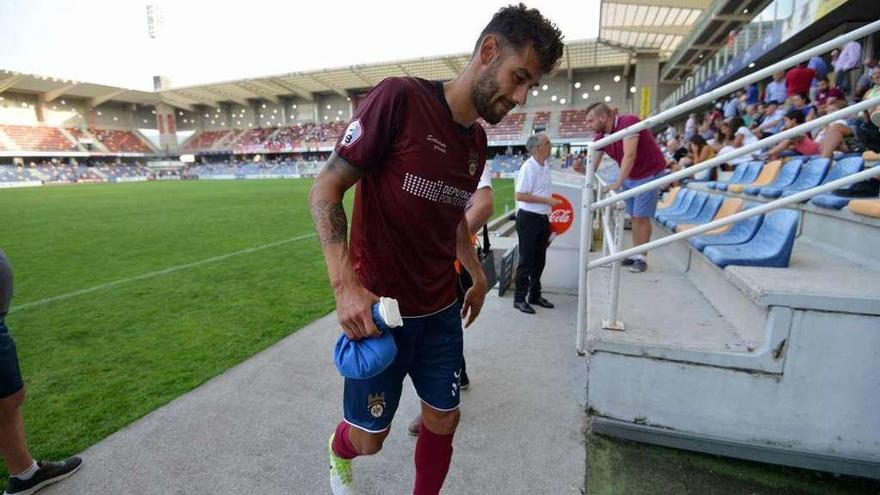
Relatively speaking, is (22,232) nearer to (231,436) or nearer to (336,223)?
(231,436)

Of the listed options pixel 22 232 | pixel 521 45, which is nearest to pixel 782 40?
pixel 521 45

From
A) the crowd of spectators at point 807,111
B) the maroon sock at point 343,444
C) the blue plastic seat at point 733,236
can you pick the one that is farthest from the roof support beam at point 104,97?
the maroon sock at point 343,444

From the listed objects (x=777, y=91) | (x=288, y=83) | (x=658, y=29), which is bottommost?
(x=777, y=91)

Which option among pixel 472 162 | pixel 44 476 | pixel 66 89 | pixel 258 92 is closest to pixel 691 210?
Answer: pixel 472 162

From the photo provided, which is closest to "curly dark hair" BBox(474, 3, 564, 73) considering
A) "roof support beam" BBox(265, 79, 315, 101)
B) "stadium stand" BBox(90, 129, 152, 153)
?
"roof support beam" BBox(265, 79, 315, 101)

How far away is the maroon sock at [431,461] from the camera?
1.98 metres

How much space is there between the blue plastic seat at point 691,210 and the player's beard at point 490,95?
4.59 meters

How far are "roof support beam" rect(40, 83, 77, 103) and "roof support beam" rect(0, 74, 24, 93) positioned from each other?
18.9ft

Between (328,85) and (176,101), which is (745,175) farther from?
(176,101)

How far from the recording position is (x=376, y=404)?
1.81 meters

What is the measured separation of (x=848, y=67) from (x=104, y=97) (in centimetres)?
7983

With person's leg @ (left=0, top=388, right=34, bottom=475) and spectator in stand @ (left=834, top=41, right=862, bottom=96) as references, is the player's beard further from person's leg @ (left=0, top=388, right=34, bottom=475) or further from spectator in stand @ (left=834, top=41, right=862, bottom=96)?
spectator in stand @ (left=834, top=41, right=862, bottom=96)

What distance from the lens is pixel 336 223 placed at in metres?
1.46

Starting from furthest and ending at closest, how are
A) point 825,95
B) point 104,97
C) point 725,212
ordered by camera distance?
point 104,97 < point 825,95 < point 725,212
